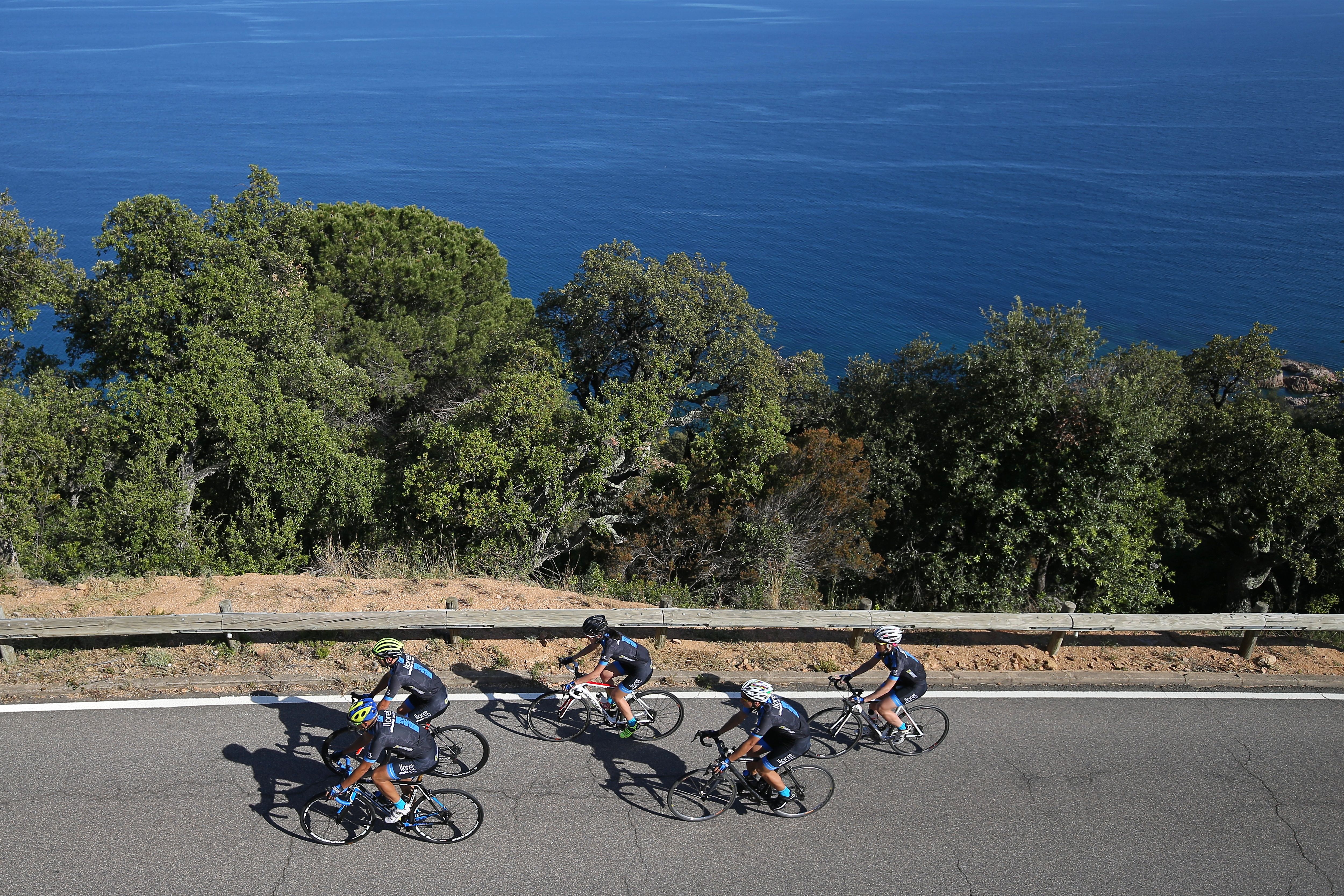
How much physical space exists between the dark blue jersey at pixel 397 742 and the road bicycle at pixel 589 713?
5.51 ft

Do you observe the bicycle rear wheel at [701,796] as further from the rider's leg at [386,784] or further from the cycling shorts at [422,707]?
the rider's leg at [386,784]

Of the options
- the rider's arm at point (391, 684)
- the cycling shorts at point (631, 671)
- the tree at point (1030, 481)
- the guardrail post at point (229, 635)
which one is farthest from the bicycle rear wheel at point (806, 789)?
the tree at point (1030, 481)

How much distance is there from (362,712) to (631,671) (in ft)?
9.00

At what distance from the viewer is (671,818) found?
8.09 m

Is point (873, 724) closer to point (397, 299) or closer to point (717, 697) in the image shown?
point (717, 697)

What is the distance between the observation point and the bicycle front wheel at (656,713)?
9289 mm

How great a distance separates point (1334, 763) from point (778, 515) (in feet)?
33.9

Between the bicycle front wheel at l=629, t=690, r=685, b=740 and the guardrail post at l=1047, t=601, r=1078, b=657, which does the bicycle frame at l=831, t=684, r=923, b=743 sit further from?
the guardrail post at l=1047, t=601, r=1078, b=657

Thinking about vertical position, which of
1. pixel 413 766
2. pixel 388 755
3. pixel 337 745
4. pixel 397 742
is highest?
pixel 397 742

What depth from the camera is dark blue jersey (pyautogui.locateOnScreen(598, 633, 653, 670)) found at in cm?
898

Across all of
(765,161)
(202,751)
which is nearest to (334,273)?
(202,751)

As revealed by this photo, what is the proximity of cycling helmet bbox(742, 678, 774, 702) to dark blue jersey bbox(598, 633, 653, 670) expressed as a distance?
1539mm

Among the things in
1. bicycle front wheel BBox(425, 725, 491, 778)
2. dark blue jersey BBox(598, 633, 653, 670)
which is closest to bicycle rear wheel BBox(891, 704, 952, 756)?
dark blue jersey BBox(598, 633, 653, 670)

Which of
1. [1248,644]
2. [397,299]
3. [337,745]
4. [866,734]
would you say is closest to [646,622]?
[866,734]
